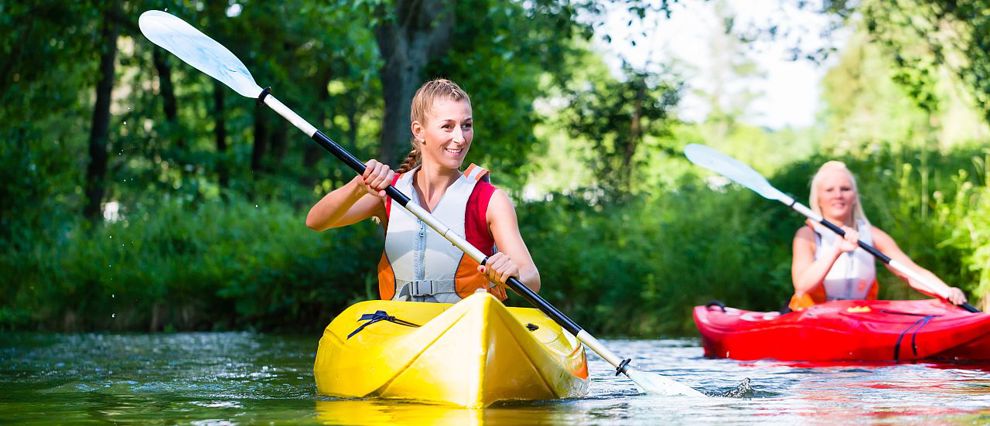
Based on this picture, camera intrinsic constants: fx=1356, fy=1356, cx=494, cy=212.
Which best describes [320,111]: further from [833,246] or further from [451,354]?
[451,354]

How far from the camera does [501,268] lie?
448 cm

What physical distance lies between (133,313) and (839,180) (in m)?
6.79

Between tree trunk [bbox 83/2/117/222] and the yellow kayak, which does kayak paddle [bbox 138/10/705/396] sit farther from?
tree trunk [bbox 83/2/117/222]

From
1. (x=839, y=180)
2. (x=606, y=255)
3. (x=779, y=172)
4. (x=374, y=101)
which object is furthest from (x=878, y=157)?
(x=374, y=101)

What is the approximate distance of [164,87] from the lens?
Result: 1938cm

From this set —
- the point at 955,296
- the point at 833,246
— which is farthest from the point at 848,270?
the point at 955,296

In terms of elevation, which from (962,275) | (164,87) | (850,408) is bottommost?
(850,408)

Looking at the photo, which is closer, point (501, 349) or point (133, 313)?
point (501, 349)

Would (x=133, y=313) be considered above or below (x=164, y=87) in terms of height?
below

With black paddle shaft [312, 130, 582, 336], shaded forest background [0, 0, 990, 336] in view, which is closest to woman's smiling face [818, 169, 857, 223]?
shaded forest background [0, 0, 990, 336]

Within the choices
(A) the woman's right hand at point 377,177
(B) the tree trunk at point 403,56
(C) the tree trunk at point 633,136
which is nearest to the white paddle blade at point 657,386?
(A) the woman's right hand at point 377,177

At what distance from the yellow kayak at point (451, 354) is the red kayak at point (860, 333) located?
2.51 m

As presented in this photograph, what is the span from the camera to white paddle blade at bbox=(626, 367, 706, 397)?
4925 millimetres

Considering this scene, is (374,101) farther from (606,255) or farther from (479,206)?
(479,206)
